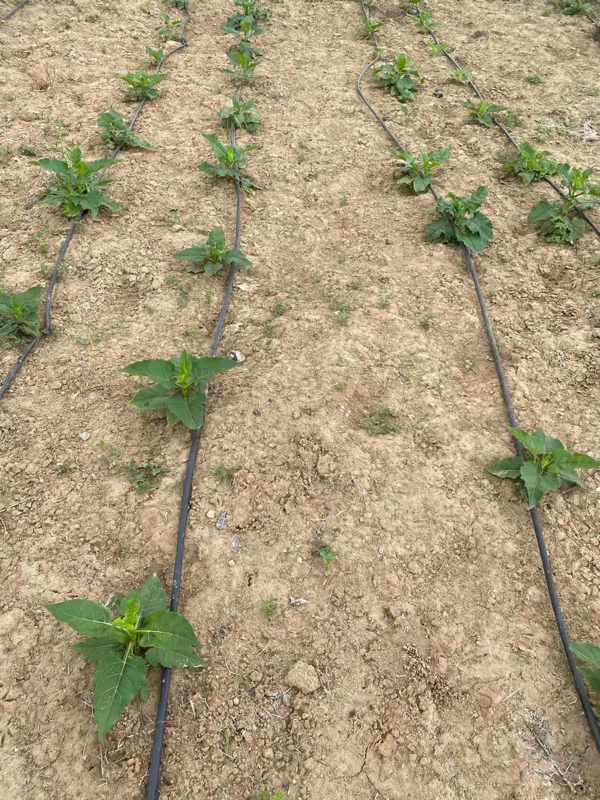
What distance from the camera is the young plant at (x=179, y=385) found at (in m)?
2.67

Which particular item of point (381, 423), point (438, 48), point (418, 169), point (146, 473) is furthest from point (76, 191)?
point (438, 48)

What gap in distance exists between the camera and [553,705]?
6.59ft

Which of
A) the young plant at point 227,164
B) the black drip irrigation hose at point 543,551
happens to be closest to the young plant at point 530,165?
the black drip irrigation hose at point 543,551

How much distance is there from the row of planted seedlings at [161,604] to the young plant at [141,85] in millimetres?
1458

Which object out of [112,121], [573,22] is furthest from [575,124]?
[112,121]

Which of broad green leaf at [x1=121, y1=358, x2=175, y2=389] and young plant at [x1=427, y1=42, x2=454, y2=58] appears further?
young plant at [x1=427, y1=42, x2=454, y2=58]

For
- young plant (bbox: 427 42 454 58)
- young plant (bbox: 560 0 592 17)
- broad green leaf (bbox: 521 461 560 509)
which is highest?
young plant (bbox: 560 0 592 17)

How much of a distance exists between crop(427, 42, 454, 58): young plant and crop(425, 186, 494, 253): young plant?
4020 millimetres

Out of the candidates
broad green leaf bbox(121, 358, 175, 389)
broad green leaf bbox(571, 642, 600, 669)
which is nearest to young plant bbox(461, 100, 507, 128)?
broad green leaf bbox(121, 358, 175, 389)

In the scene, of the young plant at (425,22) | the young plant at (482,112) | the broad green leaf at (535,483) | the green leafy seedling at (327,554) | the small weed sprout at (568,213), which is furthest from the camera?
the young plant at (425,22)

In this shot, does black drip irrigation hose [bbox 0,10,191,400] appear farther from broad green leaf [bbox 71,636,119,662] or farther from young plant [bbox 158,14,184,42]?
young plant [bbox 158,14,184,42]

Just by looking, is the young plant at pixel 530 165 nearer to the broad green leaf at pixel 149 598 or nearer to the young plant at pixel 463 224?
the young plant at pixel 463 224

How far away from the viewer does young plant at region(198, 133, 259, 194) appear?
14.4 ft

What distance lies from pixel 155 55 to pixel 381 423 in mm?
5415
